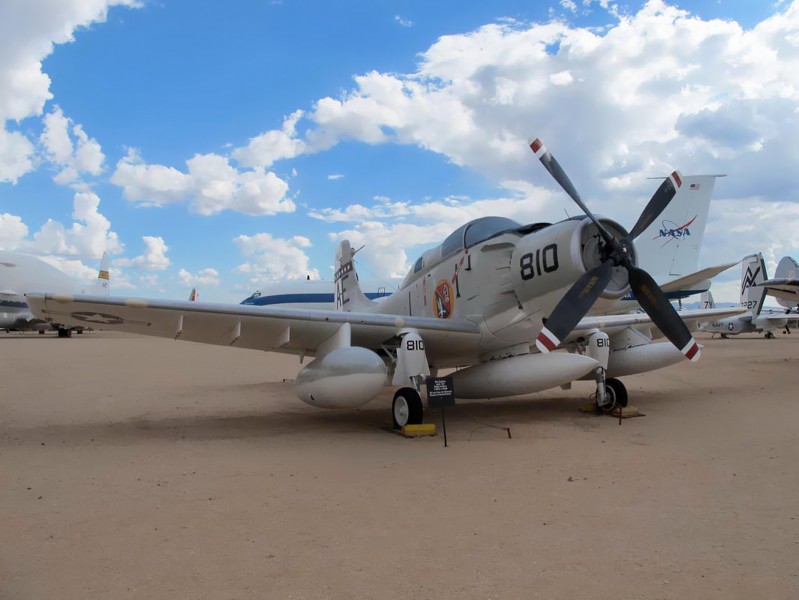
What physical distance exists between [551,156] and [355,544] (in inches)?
230

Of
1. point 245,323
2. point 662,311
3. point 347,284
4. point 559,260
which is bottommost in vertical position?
point 245,323

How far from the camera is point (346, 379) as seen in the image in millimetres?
7176

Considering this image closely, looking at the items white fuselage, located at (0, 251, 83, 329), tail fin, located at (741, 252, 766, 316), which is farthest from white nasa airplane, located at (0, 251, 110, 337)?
tail fin, located at (741, 252, 766, 316)

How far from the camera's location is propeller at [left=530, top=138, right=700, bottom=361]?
6656 millimetres

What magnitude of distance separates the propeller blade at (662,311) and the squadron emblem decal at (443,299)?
2758mm

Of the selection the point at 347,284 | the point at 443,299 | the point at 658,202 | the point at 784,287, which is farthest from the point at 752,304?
the point at 443,299

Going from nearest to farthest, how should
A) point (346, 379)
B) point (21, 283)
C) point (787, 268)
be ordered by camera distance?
point (346, 379) → point (787, 268) → point (21, 283)

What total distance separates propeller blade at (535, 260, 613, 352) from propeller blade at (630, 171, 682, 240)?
2.98 feet

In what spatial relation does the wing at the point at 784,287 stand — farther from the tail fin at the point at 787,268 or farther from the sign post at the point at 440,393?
the sign post at the point at 440,393

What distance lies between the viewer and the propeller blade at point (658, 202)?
7.17m

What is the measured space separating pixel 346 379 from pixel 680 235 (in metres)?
16.4

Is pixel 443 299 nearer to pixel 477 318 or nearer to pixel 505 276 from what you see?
pixel 477 318

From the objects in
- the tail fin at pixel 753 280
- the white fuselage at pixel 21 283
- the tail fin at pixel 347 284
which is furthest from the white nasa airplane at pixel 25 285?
the tail fin at pixel 753 280

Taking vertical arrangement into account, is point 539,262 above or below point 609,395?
above
